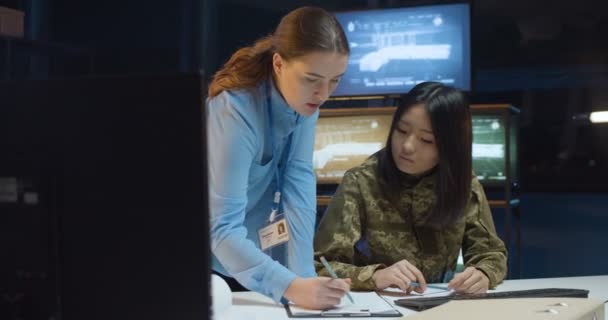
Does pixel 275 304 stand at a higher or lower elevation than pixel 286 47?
lower

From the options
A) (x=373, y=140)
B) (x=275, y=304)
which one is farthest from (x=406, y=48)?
(x=275, y=304)

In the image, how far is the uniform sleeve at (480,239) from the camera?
5.80 ft

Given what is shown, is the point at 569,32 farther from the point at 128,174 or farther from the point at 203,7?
the point at 128,174

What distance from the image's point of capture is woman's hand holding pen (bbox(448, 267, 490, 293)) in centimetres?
155

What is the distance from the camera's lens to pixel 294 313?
129 centimetres

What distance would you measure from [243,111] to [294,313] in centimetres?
39

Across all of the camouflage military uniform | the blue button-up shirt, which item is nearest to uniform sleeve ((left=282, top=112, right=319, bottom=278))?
the blue button-up shirt

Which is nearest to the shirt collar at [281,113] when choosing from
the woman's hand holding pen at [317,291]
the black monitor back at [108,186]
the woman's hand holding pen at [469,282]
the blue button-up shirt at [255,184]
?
the blue button-up shirt at [255,184]

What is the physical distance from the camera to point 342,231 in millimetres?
1765

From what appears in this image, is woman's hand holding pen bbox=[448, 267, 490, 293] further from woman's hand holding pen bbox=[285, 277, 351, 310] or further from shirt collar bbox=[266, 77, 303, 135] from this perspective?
shirt collar bbox=[266, 77, 303, 135]

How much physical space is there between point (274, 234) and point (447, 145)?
51 cm

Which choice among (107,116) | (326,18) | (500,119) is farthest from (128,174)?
(500,119)

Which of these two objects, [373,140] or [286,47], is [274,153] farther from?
[373,140]

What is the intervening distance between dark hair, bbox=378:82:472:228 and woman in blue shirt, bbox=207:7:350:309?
328 millimetres
